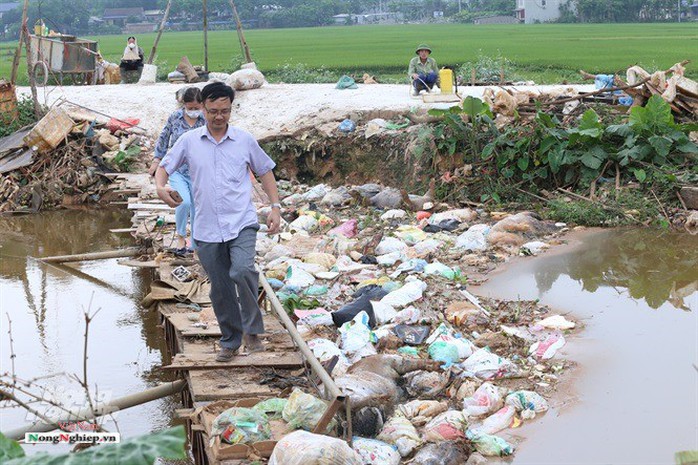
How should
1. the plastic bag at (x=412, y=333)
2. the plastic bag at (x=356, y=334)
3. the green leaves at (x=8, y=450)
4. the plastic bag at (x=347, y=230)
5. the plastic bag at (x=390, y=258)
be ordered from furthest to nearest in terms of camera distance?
the plastic bag at (x=347, y=230), the plastic bag at (x=390, y=258), the plastic bag at (x=412, y=333), the plastic bag at (x=356, y=334), the green leaves at (x=8, y=450)

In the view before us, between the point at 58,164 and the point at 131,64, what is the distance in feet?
27.2

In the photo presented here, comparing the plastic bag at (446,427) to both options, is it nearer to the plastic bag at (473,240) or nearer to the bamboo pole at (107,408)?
the bamboo pole at (107,408)

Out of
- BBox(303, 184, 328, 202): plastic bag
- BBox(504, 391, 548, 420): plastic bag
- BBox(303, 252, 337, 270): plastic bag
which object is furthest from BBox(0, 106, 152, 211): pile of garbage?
BBox(504, 391, 548, 420): plastic bag

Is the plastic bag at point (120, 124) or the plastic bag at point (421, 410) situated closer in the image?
the plastic bag at point (421, 410)

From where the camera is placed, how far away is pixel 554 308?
709 centimetres

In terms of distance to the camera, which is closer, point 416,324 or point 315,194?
point 416,324

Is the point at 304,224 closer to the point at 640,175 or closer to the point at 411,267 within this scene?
the point at 411,267

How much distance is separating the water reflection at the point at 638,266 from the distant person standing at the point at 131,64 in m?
14.4

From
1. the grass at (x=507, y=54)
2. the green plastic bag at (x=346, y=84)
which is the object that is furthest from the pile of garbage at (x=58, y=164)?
the grass at (x=507, y=54)

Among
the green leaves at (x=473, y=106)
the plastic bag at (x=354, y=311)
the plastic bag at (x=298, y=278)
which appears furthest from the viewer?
the green leaves at (x=473, y=106)

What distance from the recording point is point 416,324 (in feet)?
22.0

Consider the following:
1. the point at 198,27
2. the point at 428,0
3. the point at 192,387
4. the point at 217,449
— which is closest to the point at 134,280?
the point at 192,387

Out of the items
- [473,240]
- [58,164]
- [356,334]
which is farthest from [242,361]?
[58,164]

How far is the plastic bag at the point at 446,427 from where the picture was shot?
4973 mm
